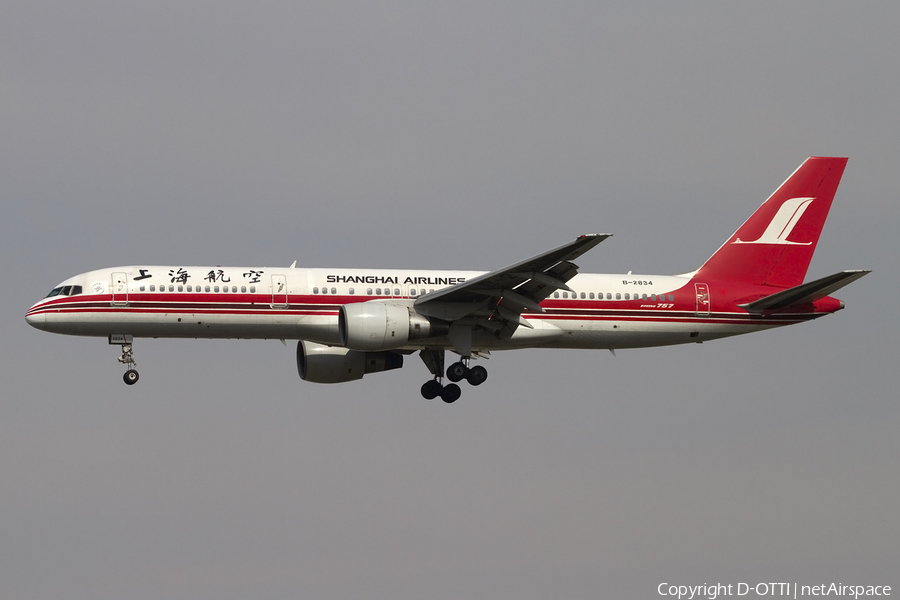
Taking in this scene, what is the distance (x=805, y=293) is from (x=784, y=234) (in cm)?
473

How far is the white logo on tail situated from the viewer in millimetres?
48812

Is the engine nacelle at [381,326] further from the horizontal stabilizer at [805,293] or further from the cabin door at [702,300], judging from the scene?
the horizontal stabilizer at [805,293]

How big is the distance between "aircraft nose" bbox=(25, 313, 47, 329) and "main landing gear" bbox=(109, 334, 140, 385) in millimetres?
2396

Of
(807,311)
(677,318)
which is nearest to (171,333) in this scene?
(677,318)

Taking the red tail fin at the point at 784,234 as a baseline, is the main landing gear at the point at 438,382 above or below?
below

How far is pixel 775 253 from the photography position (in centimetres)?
4856

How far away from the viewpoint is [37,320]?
42.9 m

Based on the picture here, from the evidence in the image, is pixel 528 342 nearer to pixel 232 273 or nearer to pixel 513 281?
pixel 513 281

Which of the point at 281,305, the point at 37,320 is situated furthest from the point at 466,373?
the point at 37,320

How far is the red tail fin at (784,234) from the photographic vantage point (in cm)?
4791

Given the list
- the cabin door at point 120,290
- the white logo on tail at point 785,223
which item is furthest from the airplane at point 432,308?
the white logo on tail at point 785,223

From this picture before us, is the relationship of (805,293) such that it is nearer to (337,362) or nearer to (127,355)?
(337,362)

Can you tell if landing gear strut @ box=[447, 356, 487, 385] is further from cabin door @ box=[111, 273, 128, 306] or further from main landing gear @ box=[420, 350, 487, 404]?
cabin door @ box=[111, 273, 128, 306]

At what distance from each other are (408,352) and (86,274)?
12.1 m
